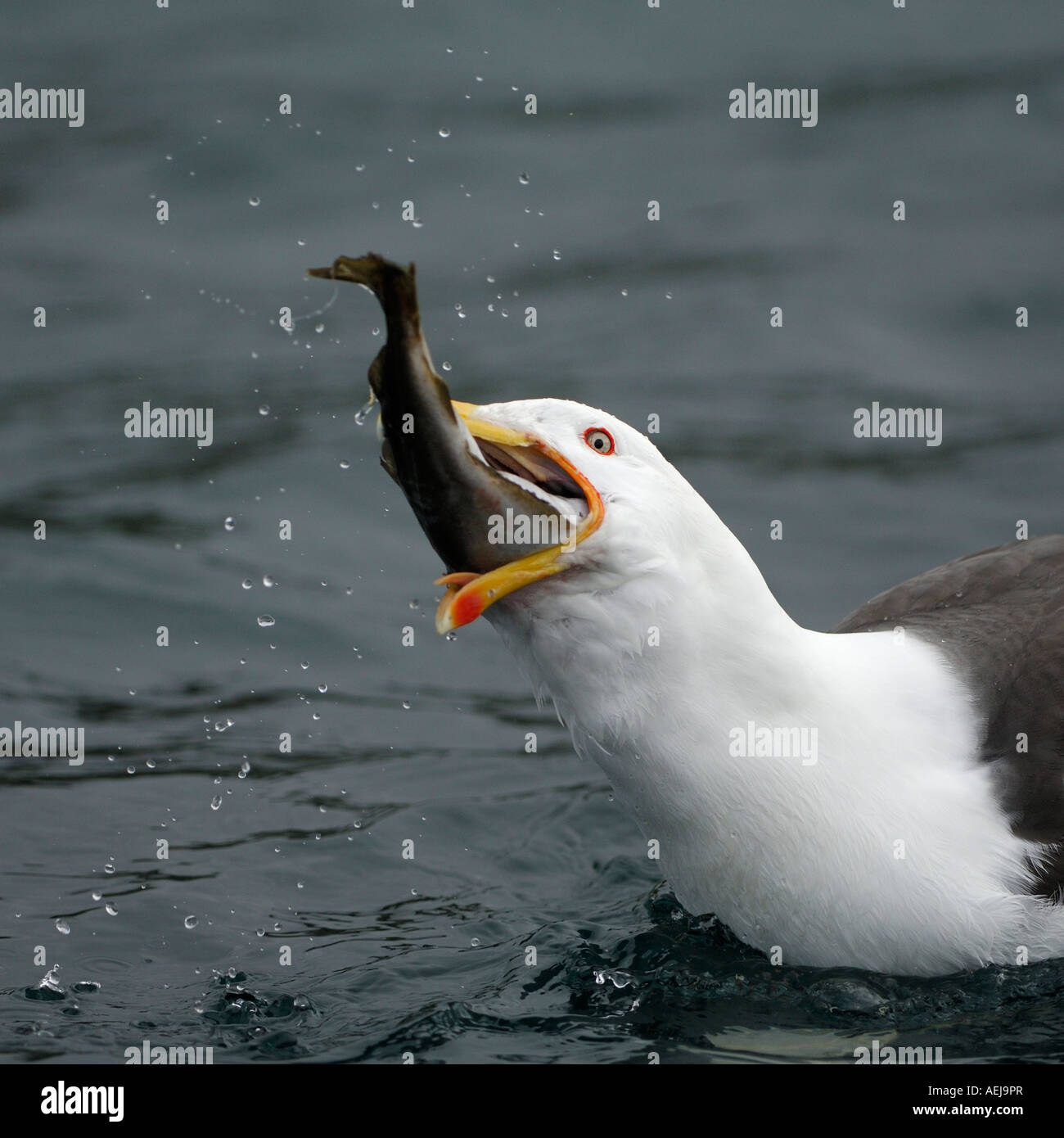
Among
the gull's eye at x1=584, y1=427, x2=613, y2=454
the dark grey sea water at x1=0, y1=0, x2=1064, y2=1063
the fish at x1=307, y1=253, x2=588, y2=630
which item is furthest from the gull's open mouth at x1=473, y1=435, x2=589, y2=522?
the dark grey sea water at x1=0, y1=0, x2=1064, y2=1063

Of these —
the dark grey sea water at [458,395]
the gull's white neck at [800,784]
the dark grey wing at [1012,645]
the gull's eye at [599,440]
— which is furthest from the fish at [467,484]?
the dark grey wing at [1012,645]

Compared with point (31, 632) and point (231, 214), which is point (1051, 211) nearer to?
point (231, 214)

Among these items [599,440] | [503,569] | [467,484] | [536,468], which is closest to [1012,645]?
[599,440]

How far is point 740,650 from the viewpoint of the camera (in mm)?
4840

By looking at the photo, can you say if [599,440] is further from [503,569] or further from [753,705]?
[753,705]

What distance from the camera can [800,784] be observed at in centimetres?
503

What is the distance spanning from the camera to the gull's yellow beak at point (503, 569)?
431 cm

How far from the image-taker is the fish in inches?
163

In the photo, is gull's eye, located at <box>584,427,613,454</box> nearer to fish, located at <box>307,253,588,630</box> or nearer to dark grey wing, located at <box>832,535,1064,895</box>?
fish, located at <box>307,253,588,630</box>

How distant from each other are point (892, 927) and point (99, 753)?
3.76 meters

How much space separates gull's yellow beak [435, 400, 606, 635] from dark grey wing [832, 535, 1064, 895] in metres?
1.58

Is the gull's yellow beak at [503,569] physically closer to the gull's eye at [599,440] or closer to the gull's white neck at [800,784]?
the gull's eye at [599,440]
